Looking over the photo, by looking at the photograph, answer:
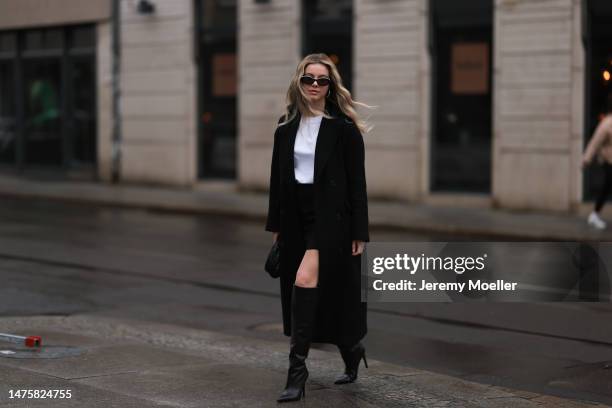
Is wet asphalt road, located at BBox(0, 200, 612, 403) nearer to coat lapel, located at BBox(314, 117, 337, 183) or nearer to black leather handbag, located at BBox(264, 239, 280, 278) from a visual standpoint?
black leather handbag, located at BBox(264, 239, 280, 278)

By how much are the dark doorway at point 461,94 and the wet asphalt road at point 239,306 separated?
4.06 meters

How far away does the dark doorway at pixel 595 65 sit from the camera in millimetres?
18703

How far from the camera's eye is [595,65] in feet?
61.9

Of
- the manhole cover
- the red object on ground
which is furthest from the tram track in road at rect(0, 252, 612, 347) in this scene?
the red object on ground

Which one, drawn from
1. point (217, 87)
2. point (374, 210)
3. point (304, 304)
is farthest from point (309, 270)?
point (217, 87)

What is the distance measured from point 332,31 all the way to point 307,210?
1605 cm

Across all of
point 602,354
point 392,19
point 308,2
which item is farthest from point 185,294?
point 308,2

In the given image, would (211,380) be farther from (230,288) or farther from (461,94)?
(461,94)

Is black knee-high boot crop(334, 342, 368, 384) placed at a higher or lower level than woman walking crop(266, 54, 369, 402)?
lower

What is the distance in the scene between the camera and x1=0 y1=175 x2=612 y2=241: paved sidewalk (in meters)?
16.9

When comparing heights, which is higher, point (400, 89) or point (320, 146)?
point (400, 89)

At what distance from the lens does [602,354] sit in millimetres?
8258

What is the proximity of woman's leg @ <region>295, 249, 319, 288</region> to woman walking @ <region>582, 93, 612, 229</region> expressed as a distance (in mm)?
10445

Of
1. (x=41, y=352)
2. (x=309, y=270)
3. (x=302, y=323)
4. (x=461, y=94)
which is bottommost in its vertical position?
(x=41, y=352)
